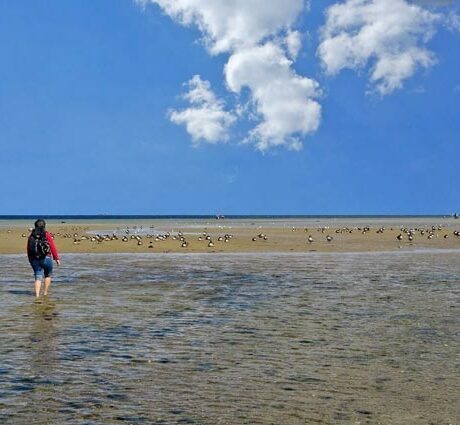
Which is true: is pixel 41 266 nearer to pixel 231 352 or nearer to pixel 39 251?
pixel 39 251

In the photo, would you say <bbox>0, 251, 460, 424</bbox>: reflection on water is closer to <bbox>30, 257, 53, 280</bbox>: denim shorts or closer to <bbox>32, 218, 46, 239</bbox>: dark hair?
<bbox>30, 257, 53, 280</bbox>: denim shorts

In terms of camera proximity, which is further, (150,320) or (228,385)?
(150,320)

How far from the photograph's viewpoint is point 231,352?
12.1m

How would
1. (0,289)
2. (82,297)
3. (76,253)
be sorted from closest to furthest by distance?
(82,297) < (0,289) < (76,253)

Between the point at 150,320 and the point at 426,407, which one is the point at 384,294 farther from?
the point at 426,407

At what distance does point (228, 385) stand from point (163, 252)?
31299 millimetres

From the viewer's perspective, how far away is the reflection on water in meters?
8.69

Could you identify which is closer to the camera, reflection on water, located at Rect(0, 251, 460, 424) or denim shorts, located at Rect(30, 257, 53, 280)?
reflection on water, located at Rect(0, 251, 460, 424)

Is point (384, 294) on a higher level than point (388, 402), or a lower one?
higher

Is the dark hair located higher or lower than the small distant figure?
higher

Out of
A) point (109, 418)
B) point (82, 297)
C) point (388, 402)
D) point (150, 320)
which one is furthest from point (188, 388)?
point (82, 297)

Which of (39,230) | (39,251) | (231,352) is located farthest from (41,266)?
(231,352)

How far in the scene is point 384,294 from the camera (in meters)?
20.6

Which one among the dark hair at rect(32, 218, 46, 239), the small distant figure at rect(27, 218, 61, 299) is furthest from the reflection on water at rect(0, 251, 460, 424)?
the dark hair at rect(32, 218, 46, 239)
